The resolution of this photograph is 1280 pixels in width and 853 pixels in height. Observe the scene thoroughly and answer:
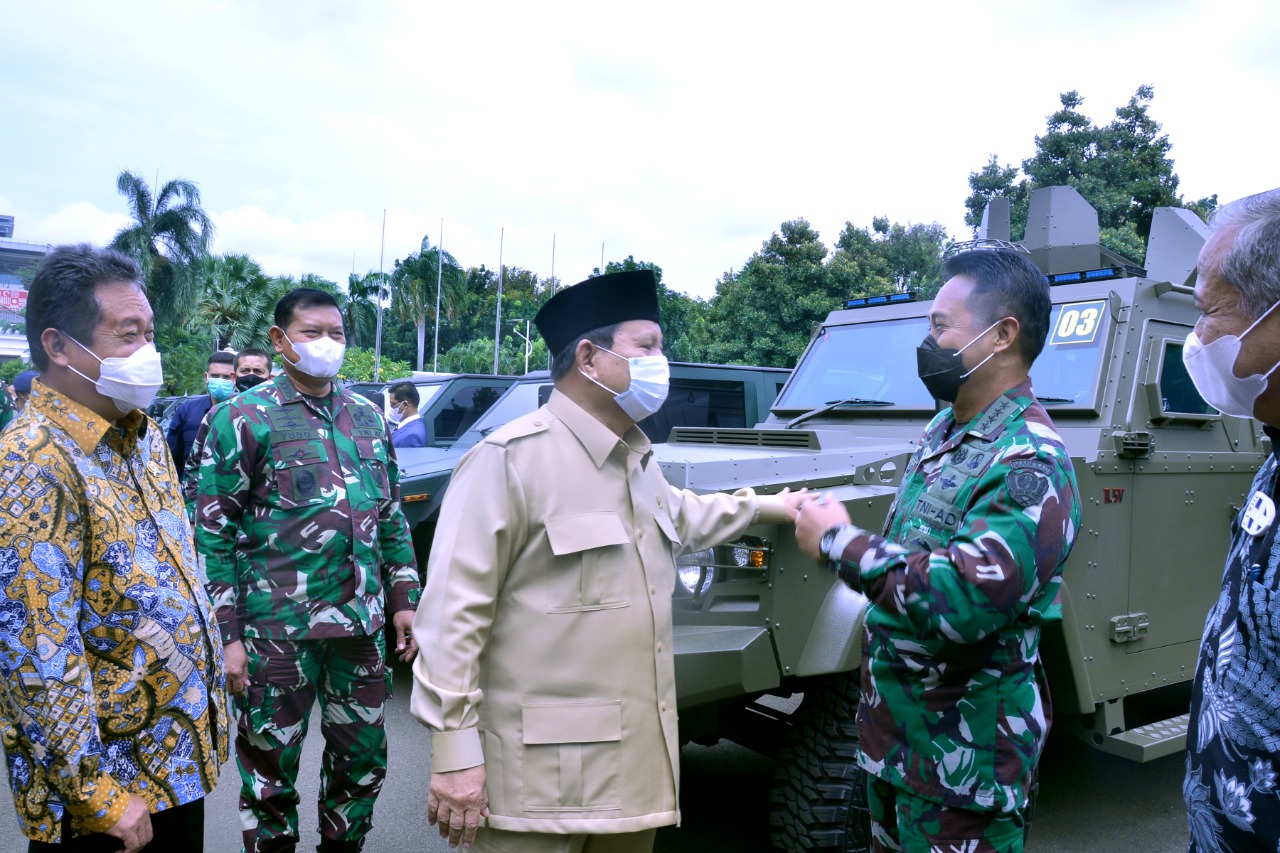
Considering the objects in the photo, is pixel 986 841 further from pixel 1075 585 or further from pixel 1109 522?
pixel 1109 522

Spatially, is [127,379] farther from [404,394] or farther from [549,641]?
[404,394]

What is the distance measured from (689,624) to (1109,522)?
1709 mm

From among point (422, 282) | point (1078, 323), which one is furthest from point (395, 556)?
point (422, 282)

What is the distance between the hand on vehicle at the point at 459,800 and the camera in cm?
191

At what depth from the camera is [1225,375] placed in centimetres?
164

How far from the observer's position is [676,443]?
14.5 ft

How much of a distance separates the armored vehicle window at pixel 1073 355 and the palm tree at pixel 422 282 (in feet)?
141

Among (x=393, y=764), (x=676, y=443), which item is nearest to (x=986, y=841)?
(x=676, y=443)

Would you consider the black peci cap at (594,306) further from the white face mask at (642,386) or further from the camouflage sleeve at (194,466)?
the camouflage sleeve at (194,466)

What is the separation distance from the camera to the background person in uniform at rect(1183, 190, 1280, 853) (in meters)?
1.45

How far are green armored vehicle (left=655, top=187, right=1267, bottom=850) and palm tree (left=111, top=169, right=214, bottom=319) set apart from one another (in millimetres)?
33892

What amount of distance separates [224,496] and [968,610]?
7.57 feet

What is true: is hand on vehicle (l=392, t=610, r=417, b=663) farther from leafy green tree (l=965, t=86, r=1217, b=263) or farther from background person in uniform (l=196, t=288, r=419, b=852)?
leafy green tree (l=965, t=86, r=1217, b=263)

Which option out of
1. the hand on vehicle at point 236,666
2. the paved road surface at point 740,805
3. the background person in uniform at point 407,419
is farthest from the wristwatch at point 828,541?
the background person in uniform at point 407,419
